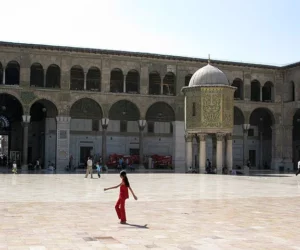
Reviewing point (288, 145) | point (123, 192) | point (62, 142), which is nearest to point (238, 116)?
point (288, 145)

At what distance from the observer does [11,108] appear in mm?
41656

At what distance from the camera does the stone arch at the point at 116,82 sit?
38.8 metres

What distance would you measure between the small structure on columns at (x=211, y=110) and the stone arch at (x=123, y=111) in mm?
7978

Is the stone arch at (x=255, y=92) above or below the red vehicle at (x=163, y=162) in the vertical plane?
above

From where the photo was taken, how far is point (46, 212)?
10.9m

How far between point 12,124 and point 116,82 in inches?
475

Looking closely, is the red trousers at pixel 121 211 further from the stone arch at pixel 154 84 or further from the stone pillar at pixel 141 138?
the stone arch at pixel 154 84

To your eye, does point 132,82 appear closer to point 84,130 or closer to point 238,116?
point 84,130

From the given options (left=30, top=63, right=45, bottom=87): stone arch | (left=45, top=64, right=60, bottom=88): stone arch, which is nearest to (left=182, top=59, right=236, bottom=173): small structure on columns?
(left=45, top=64, right=60, bottom=88): stone arch

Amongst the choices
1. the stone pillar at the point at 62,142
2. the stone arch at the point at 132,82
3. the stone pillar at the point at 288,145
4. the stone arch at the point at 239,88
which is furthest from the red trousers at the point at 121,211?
the stone pillar at the point at 288,145

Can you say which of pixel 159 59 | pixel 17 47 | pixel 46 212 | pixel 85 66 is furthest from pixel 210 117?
pixel 46 212

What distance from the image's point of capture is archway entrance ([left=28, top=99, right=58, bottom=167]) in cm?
3788

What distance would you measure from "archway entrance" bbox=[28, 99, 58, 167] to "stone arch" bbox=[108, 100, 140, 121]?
5101 millimetres

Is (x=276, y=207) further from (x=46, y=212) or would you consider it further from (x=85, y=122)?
(x=85, y=122)
